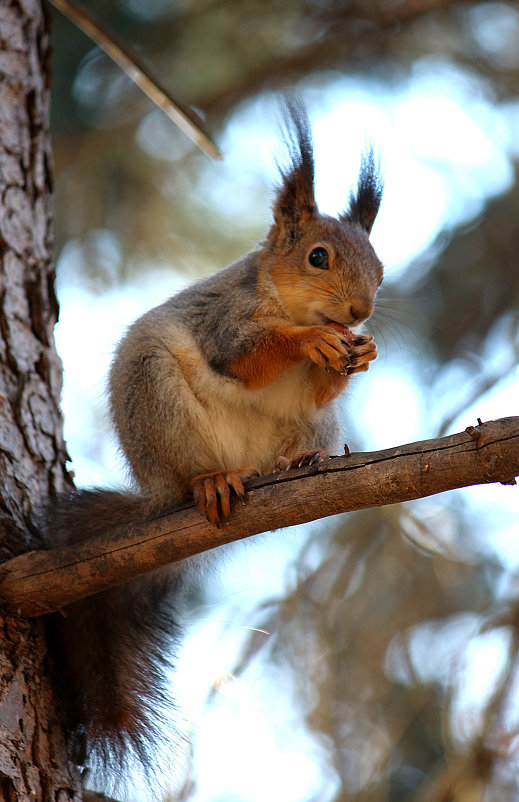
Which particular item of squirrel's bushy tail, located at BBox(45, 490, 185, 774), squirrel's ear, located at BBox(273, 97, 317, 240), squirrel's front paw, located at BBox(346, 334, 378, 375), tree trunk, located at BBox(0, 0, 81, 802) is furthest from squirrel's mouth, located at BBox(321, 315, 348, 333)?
tree trunk, located at BBox(0, 0, 81, 802)

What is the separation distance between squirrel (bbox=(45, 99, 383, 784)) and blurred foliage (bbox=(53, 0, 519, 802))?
1.43ft

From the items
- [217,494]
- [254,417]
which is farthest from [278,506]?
[254,417]

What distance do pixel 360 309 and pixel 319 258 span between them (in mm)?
221

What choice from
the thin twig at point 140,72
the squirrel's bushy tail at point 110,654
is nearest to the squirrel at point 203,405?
the squirrel's bushy tail at point 110,654

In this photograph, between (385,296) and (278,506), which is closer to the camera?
(278,506)

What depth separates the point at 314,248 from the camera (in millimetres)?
2309

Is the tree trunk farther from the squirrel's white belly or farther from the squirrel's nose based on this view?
the squirrel's nose

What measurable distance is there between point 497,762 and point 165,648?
41.3 inches

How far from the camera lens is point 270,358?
2189 millimetres

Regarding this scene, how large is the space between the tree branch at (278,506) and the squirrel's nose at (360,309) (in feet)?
1.87

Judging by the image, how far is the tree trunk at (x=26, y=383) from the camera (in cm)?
178

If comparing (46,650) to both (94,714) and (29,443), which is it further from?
(29,443)

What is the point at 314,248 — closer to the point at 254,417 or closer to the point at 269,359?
the point at 269,359

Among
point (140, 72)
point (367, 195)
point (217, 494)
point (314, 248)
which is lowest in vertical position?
point (217, 494)
